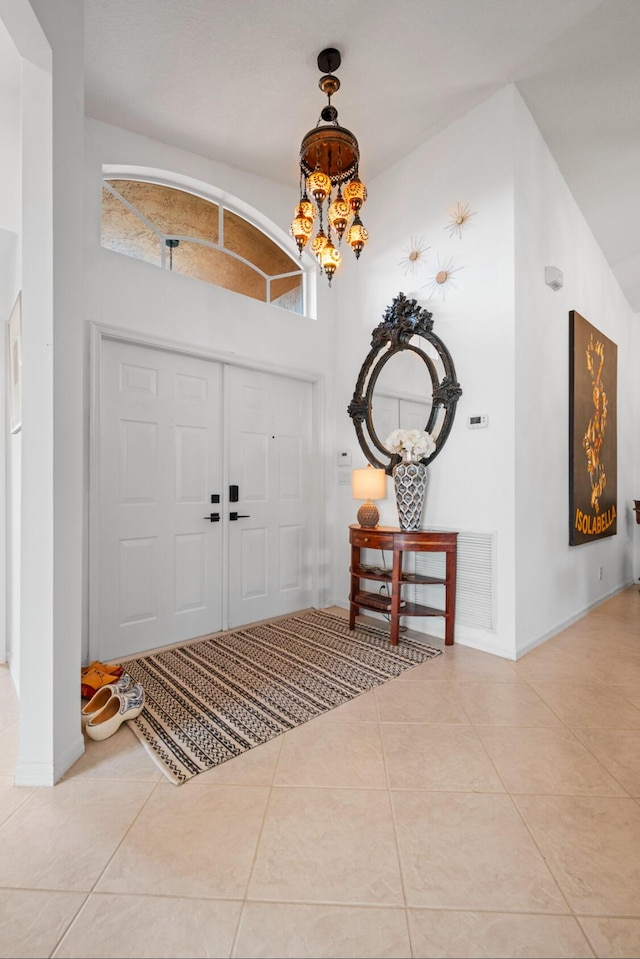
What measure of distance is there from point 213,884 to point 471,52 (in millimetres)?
3937

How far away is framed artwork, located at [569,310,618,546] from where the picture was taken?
363 centimetres

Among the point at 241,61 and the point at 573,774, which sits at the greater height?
the point at 241,61

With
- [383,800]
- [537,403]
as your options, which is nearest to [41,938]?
[383,800]

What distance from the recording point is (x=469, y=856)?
139 centimetres

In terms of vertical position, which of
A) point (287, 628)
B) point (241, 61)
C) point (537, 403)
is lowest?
point (287, 628)

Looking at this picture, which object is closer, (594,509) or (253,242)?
→ (253,242)

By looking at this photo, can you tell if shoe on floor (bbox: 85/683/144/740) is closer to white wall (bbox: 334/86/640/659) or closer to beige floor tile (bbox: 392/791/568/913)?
beige floor tile (bbox: 392/791/568/913)

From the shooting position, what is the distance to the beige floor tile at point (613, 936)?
1.11 meters

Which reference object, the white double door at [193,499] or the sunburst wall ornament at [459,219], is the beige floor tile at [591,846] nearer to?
the white double door at [193,499]

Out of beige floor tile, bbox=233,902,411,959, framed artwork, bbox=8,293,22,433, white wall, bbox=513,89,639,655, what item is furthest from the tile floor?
framed artwork, bbox=8,293,22,433

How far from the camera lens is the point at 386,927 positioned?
3.84 ft

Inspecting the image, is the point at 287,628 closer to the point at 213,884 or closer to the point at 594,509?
the point at 213,884

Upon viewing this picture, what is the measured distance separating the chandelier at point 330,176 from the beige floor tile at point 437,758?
7.75ft

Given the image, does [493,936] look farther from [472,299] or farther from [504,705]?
[472,299]
